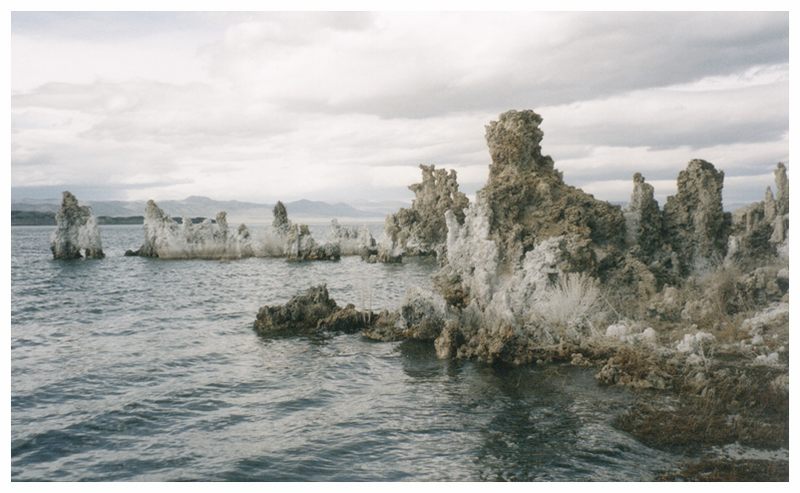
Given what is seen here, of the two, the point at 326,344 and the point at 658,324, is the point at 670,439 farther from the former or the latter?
the point at 326,344

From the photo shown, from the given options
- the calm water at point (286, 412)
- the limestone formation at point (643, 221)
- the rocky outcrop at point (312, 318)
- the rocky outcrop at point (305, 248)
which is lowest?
the calm water at point (286, 412)

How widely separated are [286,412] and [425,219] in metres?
64.9

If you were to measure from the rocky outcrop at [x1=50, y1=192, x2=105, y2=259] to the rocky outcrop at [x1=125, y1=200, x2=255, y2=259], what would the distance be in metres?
5.79

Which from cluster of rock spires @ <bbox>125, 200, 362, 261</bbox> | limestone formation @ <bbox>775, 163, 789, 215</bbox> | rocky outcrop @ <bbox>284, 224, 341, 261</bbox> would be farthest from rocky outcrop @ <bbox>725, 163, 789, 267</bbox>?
cluster of rock spires @ <bbox>125, 200, 362, 261</bbox>

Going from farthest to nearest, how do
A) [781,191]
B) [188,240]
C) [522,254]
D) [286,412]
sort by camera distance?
[188,240], [781,191], [522,254], [286,412]

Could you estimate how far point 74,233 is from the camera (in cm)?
6938

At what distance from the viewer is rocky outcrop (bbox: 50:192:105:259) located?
2630 inches

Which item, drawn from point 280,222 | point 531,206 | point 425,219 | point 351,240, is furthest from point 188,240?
point 531,206

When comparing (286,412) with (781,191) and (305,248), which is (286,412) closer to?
(781,191)

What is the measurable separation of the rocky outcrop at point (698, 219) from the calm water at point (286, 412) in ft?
44.9

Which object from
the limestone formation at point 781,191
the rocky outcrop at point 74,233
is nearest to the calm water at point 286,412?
the limestone formation at point 781,191

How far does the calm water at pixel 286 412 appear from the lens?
12.6 metres

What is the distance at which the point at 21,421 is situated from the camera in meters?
15.9

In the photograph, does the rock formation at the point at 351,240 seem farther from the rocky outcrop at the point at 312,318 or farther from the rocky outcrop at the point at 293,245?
the rocky outcrop at the point at 312,318
